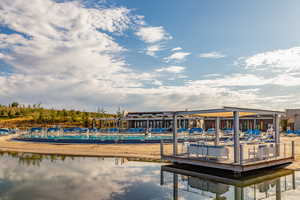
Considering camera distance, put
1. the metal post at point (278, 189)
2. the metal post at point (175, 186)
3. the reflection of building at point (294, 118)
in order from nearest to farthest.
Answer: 1. the metal post at point (278, 189)
2. the metal post at point (175, 186)
3. the reflection of building at point (294, 118)

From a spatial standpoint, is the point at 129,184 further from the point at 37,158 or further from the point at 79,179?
the point at 37,158

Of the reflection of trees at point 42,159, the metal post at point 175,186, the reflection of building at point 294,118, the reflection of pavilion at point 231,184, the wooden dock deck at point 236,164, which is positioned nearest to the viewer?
the metal post at point 175,186

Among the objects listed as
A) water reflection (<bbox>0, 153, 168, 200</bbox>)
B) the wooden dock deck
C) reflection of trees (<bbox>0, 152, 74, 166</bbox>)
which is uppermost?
the wooden dock deck

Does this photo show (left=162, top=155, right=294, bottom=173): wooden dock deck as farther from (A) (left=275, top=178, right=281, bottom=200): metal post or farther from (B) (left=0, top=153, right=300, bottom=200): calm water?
(A) (left=275, top=178, right=281, bottom=200): metal post

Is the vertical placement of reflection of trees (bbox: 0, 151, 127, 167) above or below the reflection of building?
below

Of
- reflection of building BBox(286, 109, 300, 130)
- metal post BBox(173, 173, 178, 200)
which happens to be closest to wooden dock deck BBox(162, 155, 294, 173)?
metal post BBox(173, 173, 178, 200)

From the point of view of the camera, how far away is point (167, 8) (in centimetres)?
1516

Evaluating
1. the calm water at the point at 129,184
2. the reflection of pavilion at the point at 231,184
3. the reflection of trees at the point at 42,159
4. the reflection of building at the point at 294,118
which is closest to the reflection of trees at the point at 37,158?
the reflection of trees at the point at 42,159

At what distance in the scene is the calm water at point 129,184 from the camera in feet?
26.0

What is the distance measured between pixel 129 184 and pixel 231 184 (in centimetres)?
332

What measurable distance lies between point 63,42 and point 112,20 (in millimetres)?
5016

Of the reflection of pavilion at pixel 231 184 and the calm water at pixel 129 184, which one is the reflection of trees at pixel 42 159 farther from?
the reflection of pavilion at pixel 231 184

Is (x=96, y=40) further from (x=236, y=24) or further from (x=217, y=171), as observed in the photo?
(x=217, y=171)

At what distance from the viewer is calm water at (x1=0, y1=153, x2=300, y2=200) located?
7.92 metres
